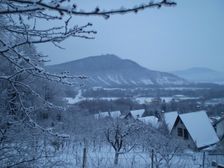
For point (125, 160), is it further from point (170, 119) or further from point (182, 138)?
point (170, 119)

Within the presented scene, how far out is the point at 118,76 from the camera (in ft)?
411

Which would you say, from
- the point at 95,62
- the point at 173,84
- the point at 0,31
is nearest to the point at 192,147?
the point at 0,31

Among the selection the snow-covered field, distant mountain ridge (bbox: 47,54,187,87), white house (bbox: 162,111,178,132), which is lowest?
the snow-covered field

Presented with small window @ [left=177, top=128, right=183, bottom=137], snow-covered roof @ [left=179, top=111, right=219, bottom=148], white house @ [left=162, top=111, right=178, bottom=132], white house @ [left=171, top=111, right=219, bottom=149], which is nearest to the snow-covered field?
white house @ [left=171, top=111, right=219, bottom=149]

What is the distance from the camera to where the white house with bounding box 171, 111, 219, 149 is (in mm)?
24609

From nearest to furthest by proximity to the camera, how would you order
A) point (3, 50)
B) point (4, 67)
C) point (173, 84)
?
point (3, 50), point (4, 67), point (173, 84)

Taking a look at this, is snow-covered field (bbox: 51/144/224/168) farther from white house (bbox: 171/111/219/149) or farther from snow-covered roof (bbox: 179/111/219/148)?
snow-covered roof (bbox: 179/111/219/148)

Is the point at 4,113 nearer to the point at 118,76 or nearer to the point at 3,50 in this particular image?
the point at 3,50

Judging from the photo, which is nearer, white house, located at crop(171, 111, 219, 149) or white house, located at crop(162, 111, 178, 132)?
white house, located at crop(171, 111, 219, 149)

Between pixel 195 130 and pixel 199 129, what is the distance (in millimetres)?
755

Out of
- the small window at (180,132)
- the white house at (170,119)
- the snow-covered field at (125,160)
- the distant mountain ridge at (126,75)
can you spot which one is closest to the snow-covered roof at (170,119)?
the white house at (170,119)

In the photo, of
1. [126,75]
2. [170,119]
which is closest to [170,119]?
[170,119]

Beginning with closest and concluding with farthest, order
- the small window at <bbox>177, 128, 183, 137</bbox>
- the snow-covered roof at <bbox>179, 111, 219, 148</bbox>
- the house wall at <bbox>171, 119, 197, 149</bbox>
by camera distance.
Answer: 1. the house wall at <bbox>171, 119, 197, 149</bbox>
2. the snow-covered roof at <bbox>179, 111, 219, 148</bbox>
3. the small window at <bbox>177, 128, 183, 137</bbox>

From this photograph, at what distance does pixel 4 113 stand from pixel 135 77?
436 feet
